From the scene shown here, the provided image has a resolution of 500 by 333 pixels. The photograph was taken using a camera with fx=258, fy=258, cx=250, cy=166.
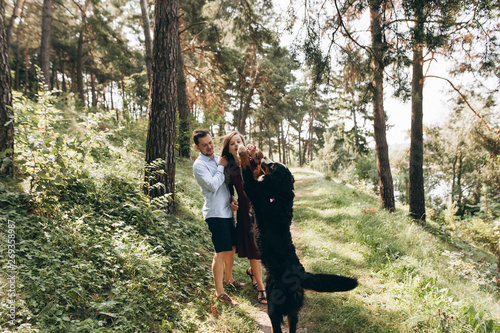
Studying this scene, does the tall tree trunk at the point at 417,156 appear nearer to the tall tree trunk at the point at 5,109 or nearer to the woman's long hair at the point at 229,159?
the woman's long hair at the point at 229,159

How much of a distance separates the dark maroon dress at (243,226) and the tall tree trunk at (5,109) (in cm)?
333

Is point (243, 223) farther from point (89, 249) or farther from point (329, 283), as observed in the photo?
point (89, 249)

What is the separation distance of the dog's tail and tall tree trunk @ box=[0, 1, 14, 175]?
4.45m

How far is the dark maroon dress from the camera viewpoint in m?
3.63

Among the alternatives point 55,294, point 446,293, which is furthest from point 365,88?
point 55,294

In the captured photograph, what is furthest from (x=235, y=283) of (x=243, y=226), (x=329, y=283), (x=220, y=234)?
(x=329, y=283)

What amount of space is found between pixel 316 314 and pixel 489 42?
550 cm

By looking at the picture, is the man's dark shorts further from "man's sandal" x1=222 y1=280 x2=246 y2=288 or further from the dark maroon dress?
"man's sandal" x1=222 y1=280 x2=246 y2=288

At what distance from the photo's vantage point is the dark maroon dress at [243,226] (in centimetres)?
363

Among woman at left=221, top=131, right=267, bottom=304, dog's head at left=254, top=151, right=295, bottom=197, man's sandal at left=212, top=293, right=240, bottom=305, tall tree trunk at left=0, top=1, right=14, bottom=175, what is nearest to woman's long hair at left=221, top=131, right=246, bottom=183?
woman at left=221, top=131, right=267, bottom=304

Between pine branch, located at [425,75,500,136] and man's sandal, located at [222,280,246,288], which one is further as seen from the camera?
pine branch, located at [425,75,500,136]

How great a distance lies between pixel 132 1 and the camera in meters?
14.1

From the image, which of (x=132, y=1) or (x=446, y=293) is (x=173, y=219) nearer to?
(x=446, y=293)

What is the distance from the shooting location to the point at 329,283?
2607 millimetres
